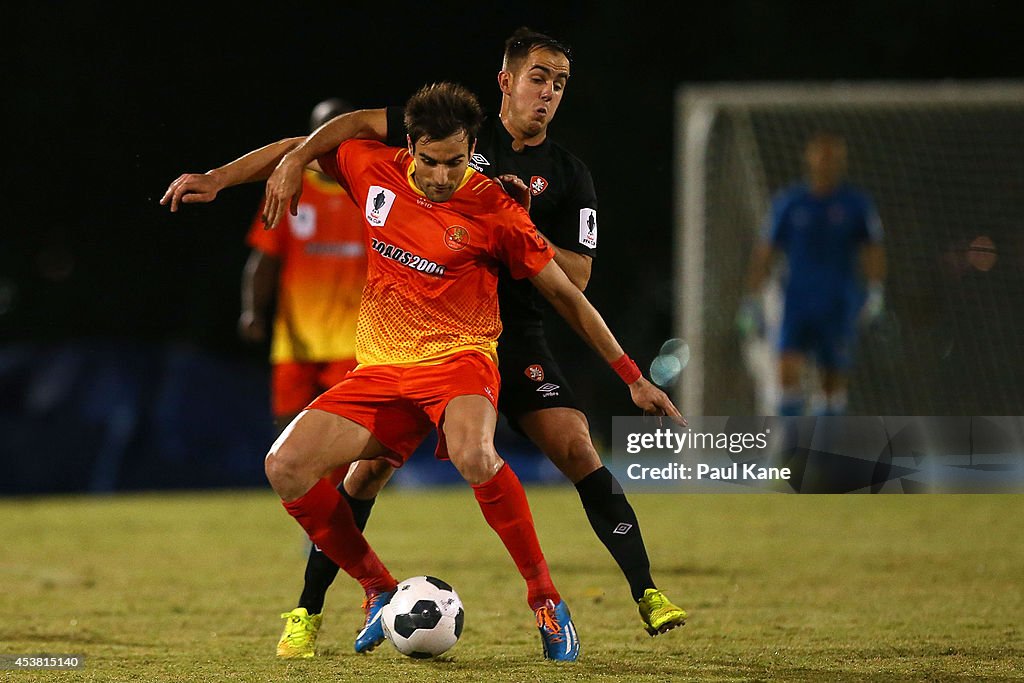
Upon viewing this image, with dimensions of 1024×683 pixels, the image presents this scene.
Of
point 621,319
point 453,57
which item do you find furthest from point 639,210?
point 453,57

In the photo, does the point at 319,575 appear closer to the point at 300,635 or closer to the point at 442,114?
the point at 300,635

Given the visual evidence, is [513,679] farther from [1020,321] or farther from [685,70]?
[685,70]

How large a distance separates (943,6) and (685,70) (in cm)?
261

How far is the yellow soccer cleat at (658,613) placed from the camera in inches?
180

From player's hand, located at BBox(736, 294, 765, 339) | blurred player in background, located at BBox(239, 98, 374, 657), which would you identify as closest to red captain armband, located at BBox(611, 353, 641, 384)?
blurred player in background, located at BBox(239, 98, 374, 657)

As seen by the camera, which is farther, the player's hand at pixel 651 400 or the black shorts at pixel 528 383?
the black shorts at pixel 528 383

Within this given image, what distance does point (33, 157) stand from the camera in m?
12.9

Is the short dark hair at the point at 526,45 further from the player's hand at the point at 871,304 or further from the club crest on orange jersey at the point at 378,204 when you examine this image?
the player's hand at the point at 871,304

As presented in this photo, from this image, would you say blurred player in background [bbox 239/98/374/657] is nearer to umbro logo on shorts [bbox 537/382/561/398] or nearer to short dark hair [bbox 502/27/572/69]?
short dark hair [bbox 502/27/572/69]

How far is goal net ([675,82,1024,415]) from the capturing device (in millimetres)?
10977

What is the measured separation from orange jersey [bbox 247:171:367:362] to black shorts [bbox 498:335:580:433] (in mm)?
2519

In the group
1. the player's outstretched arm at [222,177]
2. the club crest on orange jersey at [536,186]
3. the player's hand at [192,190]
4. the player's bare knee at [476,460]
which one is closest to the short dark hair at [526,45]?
the club crest on orange jersey at [536,186]

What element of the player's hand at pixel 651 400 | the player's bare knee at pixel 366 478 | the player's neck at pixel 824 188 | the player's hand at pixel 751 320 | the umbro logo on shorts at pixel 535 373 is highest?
the player's neck at pixel 824 188

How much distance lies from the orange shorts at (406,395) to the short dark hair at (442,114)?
2.19 feet
